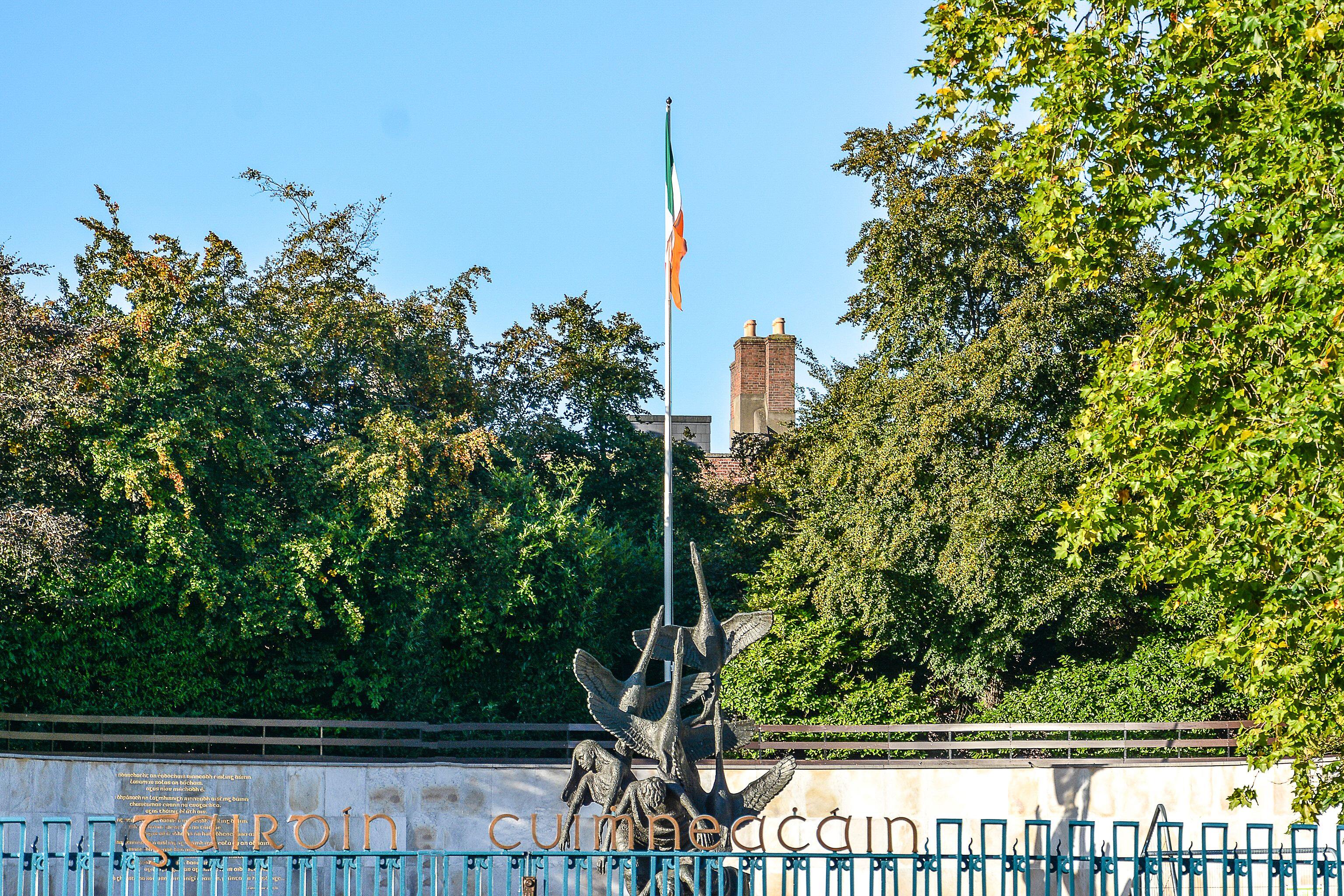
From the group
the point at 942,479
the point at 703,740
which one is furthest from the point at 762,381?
the point at 703,740

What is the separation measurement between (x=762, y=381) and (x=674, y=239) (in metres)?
20.5

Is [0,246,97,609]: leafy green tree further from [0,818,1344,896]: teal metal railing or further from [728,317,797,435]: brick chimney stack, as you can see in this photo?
[728,317,797,435]: brick chimney stack

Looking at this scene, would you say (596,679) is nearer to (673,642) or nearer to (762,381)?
(673,642)

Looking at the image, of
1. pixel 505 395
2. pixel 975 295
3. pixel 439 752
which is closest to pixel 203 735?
pixel 439 752

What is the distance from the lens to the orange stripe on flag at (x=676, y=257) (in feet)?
81.8

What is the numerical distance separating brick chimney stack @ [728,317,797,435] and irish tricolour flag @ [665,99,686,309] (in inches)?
560

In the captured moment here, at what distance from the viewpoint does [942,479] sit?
84.9 ft

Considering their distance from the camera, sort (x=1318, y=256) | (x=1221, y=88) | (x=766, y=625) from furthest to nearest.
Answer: (x=766, y=625)
(x=1221, y=88)
(x=1318, y=256)

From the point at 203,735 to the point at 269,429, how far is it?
17.6ft

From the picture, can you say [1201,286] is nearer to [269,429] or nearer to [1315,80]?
[1315,80]

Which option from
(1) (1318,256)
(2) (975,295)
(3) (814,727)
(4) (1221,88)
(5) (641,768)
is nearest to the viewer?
(1) (1318,256)

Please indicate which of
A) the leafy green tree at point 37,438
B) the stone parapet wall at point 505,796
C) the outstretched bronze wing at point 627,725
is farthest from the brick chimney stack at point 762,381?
the outstretched bronze wing at point 627,725

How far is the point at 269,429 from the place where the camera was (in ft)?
81.8

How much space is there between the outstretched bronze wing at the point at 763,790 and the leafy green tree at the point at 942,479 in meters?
9.21
